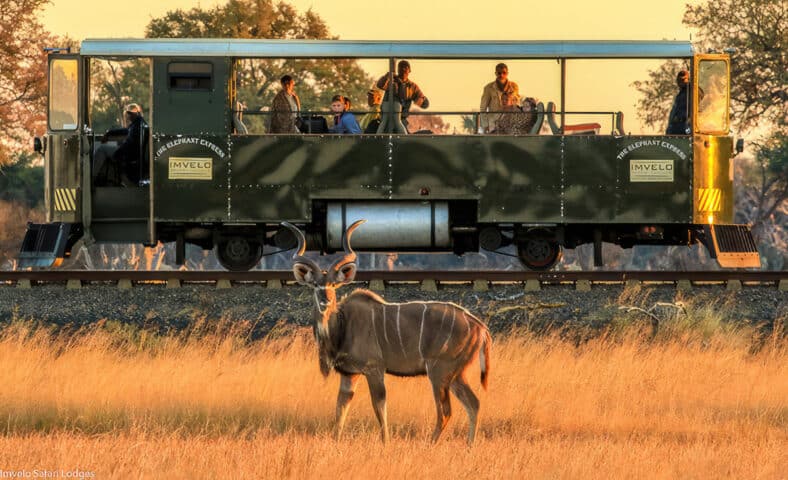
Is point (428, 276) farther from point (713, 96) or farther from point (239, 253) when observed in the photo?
point (713, 96)

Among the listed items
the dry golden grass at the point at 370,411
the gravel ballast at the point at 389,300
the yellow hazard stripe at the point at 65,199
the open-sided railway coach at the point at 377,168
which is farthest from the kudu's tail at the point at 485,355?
the yellow hazard stripe at the point at 65,199

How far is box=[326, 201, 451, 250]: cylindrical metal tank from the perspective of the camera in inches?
Result: 725

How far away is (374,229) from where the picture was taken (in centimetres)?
1845

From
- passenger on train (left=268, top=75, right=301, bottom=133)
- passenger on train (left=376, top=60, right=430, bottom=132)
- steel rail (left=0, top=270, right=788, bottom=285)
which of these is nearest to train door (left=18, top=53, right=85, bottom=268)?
steel rail (left=0, top=270, right=788, bottom=285)

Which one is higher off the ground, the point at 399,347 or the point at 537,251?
the point at 537,251

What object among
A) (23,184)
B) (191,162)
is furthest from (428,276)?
(23,184)

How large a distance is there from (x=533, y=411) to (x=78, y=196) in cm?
913

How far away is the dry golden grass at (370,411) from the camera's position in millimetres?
9484

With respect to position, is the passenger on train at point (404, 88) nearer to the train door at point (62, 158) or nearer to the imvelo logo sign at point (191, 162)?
the imvelo logo sign at point (191, 162)

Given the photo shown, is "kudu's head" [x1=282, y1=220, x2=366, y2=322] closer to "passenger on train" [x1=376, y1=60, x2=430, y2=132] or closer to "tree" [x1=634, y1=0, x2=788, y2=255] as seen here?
"passenger on train" [x1=376, y1=60, x2=430, y2=132]

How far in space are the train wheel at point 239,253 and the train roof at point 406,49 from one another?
270cm

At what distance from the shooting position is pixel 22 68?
38062 millimetres

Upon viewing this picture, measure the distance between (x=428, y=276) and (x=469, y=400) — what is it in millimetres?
7250

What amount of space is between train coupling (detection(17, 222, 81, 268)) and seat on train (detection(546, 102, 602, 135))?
6.56 meters
